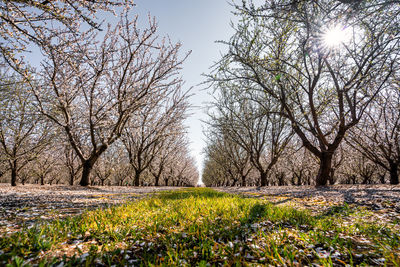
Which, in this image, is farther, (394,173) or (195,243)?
(394,173)

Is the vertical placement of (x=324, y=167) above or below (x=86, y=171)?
above

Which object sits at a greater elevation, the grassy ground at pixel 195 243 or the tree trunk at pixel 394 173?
the tree trunk at pixel 394 173

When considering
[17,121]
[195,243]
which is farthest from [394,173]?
[17,121]

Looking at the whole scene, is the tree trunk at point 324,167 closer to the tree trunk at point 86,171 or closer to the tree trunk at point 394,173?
the tree trunk at point 394,173

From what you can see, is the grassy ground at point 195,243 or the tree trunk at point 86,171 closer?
the grassy ground at point 195,243

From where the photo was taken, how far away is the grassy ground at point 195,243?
2.23m

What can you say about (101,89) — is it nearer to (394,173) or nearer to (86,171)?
(86,171)

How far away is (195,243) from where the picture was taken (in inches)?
108

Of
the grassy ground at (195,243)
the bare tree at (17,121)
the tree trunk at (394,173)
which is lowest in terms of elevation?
the grassy ground at (195,243)

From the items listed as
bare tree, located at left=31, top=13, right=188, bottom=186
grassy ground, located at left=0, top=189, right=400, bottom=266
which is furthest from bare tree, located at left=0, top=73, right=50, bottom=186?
grassy ground, located at left=0, top=189, right=400, bottom=266

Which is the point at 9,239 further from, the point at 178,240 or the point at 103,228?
the point at 178,240

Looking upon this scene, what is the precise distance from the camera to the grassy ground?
223cm

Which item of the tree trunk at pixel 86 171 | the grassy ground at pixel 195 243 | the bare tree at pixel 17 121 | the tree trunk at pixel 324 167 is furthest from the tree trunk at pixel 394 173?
the bare tree at pixel 17 121

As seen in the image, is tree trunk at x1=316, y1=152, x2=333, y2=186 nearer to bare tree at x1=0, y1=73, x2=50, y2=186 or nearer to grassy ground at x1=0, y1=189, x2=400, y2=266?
grassy ground at x1=0, y1=189, x2=400, y2=266
